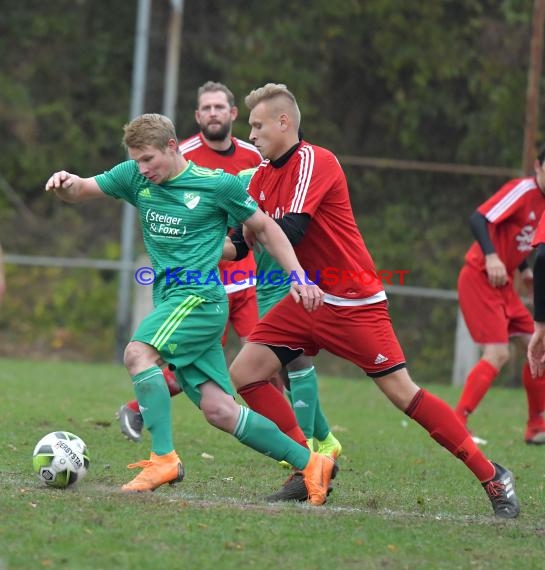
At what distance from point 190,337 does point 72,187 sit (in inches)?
36.9

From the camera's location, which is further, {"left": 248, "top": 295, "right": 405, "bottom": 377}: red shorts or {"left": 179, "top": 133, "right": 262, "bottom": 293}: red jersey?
{"left": 179, "top": 133, "right": 262, "bottom": 293}: red jersey

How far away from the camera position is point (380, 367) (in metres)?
5.44

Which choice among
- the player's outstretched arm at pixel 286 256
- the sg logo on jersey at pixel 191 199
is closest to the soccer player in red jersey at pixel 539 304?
the player's outstretched arm at pixel 286 256

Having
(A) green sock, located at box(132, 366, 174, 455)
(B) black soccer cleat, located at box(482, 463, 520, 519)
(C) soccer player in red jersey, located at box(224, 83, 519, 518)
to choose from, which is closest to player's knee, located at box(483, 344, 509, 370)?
(C) soccer player in red jersey, located at box(224, 83, 519, 518)

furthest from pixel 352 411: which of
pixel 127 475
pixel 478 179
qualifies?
pixel 478 179

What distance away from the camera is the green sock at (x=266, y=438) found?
17.4 ft

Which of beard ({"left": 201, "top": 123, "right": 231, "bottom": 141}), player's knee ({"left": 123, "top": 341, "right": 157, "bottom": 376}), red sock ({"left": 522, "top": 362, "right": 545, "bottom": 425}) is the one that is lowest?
red sock ({"left": 522, "top": 362, "right": 545, "bottom": 425})

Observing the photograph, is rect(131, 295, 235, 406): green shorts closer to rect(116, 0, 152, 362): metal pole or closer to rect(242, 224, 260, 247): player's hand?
rect(242, 224, 260, 247): player's hand

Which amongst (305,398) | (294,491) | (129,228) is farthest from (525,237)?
(129,228)

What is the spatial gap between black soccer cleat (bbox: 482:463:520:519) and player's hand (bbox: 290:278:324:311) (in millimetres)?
1220

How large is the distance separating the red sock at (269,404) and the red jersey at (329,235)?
1.88 ft

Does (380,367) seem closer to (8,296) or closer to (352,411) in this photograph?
(352,411)

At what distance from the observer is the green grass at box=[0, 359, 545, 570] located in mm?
4234

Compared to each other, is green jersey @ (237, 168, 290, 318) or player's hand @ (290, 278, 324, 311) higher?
player's hand @ (290, 278, 324, 311)
